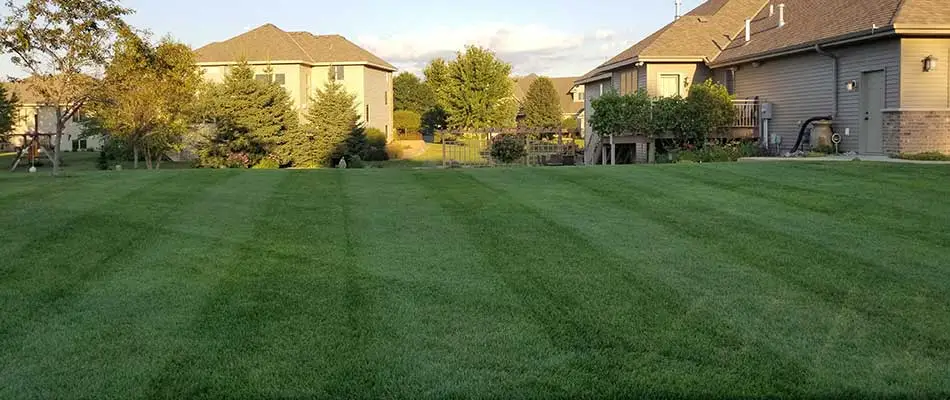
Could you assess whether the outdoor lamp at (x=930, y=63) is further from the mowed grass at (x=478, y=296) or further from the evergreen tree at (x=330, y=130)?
the evergreen tree at (x=330, y=130)

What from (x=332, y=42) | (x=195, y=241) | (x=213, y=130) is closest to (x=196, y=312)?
(x=195, y=241)

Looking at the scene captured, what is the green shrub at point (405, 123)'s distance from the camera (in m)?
57.6

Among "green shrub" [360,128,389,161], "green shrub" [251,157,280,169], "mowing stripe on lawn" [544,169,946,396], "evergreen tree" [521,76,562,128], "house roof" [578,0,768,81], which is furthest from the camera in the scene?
"evergreen tree" [521,76,562,128]

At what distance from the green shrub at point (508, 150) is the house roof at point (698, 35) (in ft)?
15.4

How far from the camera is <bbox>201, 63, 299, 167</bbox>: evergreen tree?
31.9 meters

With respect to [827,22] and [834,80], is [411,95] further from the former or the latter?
[834,80]

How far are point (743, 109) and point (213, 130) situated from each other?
20.6m

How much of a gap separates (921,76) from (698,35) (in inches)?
413

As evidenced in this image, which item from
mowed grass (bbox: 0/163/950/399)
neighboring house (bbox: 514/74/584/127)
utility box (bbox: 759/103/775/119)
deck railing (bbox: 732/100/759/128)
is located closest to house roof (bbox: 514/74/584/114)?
neighboring house (bbox: 514/74/584/127)

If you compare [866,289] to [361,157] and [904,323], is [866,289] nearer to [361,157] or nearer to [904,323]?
[904,323]

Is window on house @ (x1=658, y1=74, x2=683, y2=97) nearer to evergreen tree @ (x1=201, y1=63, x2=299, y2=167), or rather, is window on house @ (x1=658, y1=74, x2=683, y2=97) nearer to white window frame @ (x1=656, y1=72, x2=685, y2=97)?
white window frame @ (x1=656, y1=72, x2=685, y2=97)

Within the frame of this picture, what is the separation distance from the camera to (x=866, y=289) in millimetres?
5625

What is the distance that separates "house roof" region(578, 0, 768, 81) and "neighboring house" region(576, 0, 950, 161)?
0.04m

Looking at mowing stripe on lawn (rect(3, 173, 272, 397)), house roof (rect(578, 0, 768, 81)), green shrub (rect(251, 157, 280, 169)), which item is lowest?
mowing stripe on lawn (rect(3, 173, 272, 397))
